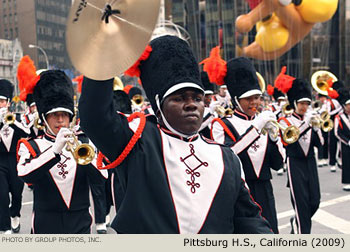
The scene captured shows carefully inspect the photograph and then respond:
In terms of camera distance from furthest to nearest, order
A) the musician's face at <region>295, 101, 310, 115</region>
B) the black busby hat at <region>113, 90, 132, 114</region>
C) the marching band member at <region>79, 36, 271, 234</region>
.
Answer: the black busby hat at <region>113, 90, 132, 114</region> < the musician's face at <region>295, 101, 310, 115</region> < the marching band member at <region>79, 36, 271, 234</region>

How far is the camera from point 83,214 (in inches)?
174

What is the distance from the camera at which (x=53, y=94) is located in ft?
15.5

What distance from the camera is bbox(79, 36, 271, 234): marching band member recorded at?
89.7 inches

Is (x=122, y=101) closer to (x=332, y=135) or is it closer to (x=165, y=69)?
(x=165, y=69)

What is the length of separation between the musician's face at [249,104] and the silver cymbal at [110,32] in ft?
11.5

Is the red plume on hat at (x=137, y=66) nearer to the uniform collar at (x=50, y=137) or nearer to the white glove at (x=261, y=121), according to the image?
the uniform collar at (x=50, y=137)

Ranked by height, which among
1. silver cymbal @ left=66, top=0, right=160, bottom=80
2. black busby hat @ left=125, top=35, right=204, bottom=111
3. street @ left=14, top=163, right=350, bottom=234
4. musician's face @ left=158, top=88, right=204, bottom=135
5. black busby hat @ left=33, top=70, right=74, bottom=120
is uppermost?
silver cymbal @ left=66, top=0, right=160, bottom=80

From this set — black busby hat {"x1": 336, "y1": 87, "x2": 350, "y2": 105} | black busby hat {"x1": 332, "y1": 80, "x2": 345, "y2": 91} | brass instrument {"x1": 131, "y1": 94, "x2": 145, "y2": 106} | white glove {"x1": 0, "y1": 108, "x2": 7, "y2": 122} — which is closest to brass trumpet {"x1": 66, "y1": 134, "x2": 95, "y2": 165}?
white glove {"x1": 0, "y1": 108, "x2": 7, "y2": 122}

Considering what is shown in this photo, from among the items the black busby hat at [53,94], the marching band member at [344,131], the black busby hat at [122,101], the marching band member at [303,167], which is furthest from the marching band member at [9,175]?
the marching band member at [344,131]

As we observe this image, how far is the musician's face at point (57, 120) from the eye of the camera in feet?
15.3

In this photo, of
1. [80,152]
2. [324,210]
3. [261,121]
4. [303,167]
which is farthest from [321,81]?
[80,152]

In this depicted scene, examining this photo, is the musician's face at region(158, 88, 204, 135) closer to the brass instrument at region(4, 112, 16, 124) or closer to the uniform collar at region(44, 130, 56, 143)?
the uniform collar at region(44, 130, 56, 143)

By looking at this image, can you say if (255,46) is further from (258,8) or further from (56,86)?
(56,86)

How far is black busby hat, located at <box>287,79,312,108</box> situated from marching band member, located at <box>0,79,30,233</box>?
385 cm
